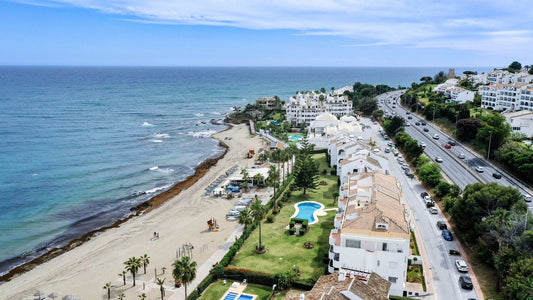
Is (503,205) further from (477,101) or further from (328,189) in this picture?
(477,101)

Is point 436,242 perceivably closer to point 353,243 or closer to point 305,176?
point 353,243

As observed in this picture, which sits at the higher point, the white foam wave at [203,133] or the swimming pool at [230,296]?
the white foam wave at [203,133]

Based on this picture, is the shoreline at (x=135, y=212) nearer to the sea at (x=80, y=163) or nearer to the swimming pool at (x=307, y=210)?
the sea at (x=80, y=163)

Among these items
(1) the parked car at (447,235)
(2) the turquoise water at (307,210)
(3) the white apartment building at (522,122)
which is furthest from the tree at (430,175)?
(3) the white apartment building at (522,122)

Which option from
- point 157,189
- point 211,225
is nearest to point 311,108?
point 157,189

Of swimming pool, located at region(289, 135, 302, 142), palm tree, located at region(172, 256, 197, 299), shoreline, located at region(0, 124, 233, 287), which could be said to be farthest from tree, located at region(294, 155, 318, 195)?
swimming pool, located at region(289, 135, 302, 142)
